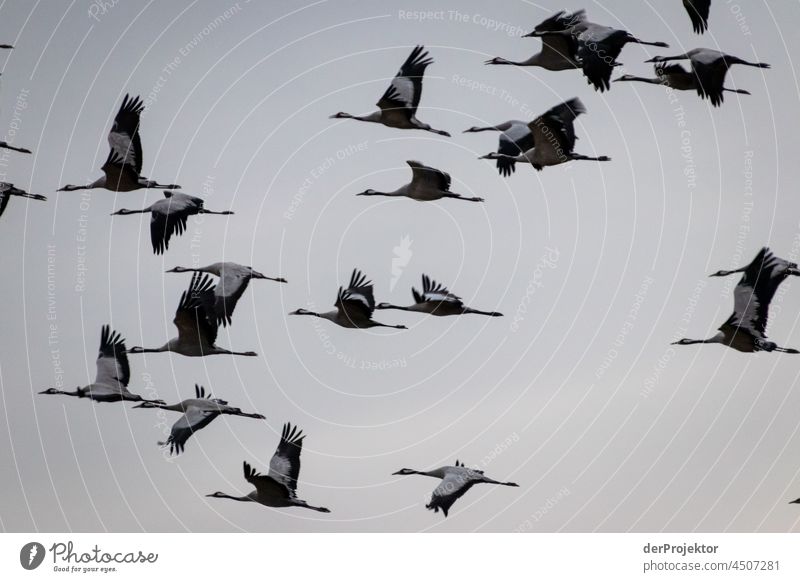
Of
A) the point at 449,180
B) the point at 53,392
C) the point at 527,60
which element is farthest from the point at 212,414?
the point at 527,60

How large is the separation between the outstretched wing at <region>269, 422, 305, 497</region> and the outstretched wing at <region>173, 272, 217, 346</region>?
2275 mm

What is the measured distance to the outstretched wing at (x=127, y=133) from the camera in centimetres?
3222

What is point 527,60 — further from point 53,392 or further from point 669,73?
point 53,392

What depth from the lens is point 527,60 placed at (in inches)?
1318

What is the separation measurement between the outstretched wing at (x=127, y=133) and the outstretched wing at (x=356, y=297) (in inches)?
171

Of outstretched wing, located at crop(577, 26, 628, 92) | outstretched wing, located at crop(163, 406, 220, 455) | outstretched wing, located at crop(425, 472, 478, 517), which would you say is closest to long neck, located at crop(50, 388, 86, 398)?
outstretched wing, located at crop(163, 406, 220, 455)

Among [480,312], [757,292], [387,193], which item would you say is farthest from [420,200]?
[757,292]

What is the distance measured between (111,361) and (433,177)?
684cm

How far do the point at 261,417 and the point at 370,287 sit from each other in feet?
12.7

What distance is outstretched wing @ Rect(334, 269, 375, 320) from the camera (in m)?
33.5

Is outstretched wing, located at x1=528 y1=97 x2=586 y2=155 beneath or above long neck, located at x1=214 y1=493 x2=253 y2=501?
above

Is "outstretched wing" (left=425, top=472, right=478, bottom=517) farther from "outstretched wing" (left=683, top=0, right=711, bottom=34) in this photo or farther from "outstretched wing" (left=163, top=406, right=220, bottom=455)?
"outstretched wing" (left=683, top=0, right=711, bottom=34)
